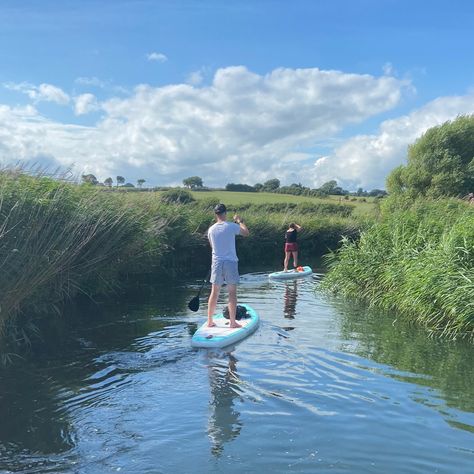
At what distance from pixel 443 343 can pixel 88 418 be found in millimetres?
6536

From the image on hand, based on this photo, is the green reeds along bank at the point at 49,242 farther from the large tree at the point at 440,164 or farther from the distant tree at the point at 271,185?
the distant tree at the point at 271,185

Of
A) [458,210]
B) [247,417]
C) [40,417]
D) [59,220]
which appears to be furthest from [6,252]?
[458,210]

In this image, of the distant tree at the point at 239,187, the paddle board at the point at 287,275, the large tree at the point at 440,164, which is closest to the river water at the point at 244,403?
the paddle board at the point at 287,275

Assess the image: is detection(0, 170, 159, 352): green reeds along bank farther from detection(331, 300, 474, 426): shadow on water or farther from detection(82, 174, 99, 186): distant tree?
detection(331, 300, 474, 426): shadow on water

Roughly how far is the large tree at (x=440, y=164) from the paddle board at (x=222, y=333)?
2798cm

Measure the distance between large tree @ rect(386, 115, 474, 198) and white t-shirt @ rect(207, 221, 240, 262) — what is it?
93.3 feet

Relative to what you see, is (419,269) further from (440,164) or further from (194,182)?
(194,182)

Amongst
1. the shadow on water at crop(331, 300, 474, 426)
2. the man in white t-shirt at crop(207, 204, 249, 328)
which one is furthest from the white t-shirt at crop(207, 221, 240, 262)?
the shadow on water at crop(331, 300, 474, 426)

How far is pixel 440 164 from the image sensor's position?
1411 inches

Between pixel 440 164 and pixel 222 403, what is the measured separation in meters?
33.3

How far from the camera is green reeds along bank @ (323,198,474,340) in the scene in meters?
10.2

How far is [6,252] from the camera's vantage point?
786 cm

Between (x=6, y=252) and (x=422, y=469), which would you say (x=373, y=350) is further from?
(x=6, y=252)

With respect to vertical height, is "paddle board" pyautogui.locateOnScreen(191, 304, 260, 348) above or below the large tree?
below
